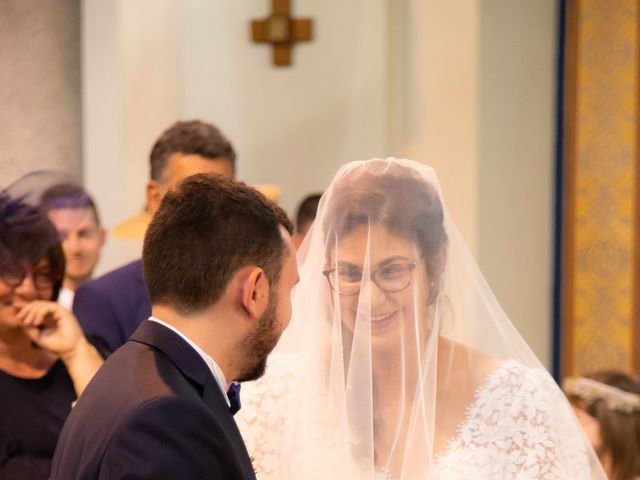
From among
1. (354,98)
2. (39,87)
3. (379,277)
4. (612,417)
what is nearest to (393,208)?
(379,277)

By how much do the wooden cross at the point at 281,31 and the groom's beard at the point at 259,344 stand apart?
4232mm

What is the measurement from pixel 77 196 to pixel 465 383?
2339 mm

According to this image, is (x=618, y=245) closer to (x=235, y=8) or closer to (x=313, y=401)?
(x=235, y=8)

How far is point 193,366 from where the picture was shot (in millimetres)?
2180

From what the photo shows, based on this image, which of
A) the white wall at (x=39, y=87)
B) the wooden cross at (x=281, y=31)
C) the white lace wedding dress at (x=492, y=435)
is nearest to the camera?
the white lace wedding dress at (x=492, y=435)

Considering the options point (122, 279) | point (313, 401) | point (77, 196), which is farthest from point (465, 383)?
point (77, 196)

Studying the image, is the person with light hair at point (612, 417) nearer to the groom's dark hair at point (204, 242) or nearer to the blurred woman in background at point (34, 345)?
the blurred woman in background at point (34, 345)

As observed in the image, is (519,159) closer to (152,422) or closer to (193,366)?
(193,366)

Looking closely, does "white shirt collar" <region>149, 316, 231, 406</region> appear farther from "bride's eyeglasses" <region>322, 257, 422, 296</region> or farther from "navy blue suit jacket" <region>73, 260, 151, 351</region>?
"navy blue suit jacket" <region>73, 260, 151, 351</region>

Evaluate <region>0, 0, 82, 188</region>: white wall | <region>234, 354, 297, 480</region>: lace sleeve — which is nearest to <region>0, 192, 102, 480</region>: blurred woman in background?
Result: <region>234, 354, 297, 480</region>: lace sleeve

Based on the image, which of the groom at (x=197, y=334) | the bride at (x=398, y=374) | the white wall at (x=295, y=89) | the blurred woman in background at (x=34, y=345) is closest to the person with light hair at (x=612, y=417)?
the bride at (x=398, y=374)

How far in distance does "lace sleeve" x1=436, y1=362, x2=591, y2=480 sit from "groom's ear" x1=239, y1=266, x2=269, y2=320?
2.90ft

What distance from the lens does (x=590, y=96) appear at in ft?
21.5

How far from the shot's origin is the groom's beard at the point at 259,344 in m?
2.27
